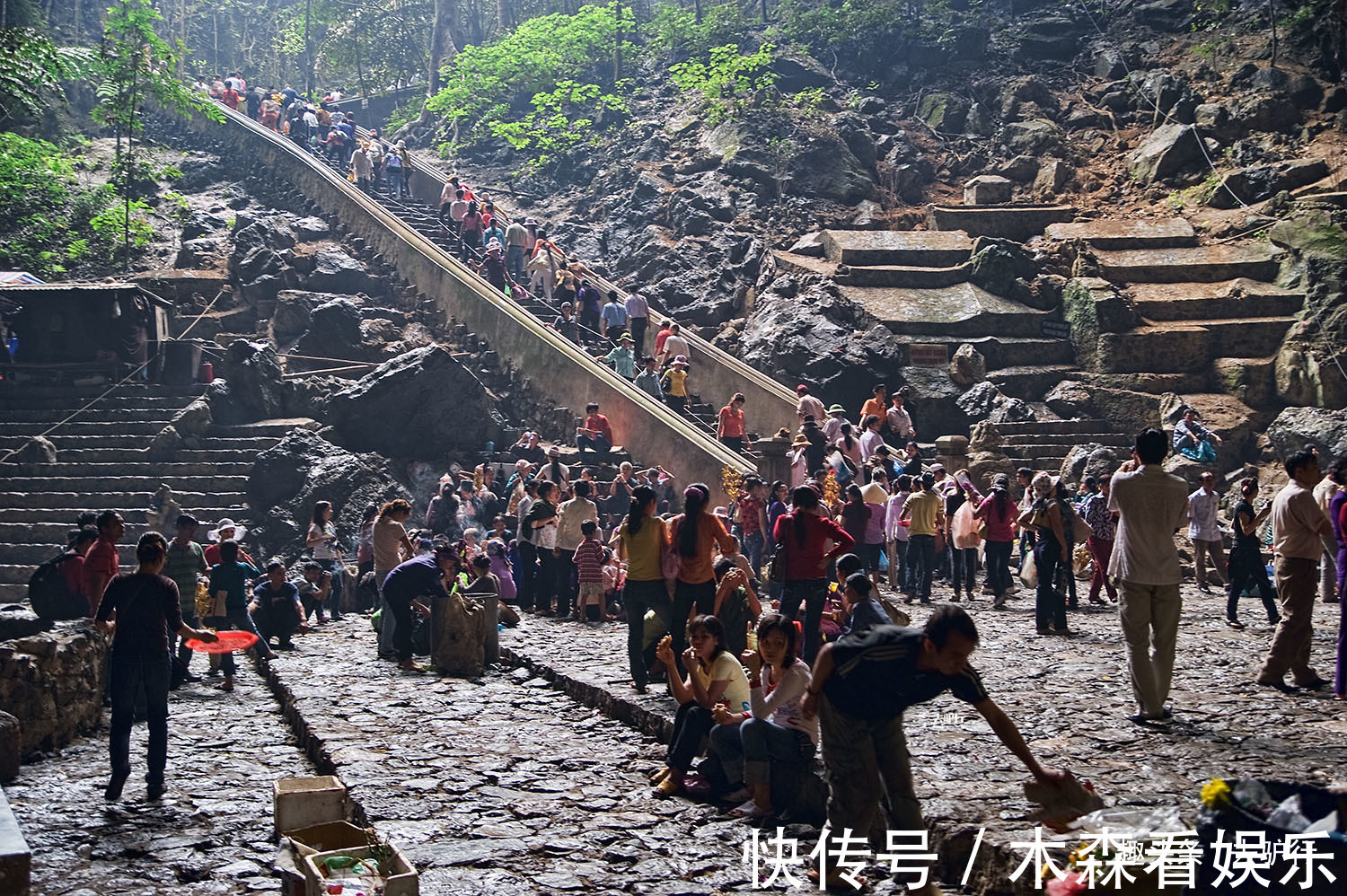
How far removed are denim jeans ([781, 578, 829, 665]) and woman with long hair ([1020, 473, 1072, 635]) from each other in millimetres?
2489

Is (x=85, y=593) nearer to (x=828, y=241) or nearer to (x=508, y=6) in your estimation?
(x=828, y=241)

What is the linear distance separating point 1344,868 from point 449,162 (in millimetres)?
34418

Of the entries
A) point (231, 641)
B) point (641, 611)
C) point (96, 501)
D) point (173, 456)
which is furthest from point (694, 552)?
point (173, 456)

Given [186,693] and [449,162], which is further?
[449,162]

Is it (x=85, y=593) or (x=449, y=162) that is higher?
(x=449, y=162)

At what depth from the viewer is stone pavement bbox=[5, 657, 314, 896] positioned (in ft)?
17.7

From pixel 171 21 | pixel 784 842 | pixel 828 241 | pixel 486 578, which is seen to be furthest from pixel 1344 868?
pixel 171 21

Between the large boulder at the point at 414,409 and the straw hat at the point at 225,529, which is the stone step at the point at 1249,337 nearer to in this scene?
the large boulder at the point at 414,409

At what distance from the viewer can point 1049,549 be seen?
9.64 m

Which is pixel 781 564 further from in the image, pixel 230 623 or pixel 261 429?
pixel 261 429

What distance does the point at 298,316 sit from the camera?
2331cm

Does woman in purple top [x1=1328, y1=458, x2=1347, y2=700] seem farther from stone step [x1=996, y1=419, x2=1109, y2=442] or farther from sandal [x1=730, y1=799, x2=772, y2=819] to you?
stone step [x1=996, y1=419, x2=1109, y2=442]

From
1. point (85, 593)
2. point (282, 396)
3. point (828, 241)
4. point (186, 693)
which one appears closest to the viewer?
point (85, 593)

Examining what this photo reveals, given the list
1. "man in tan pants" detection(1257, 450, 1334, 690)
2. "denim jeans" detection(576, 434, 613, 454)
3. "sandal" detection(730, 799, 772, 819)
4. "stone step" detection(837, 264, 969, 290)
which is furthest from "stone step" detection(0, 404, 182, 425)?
"man in tan pants" detection(1257, 450, 1334, 690)
